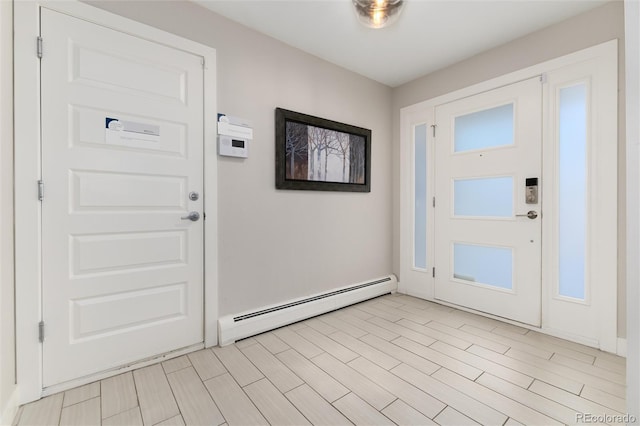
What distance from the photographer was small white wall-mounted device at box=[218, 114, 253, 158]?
2193 mm

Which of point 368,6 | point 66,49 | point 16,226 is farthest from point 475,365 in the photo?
point 66,49

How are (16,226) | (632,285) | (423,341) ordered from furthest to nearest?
(423,341), (16,226), (632,285)

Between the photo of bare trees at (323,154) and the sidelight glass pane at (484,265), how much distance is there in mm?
1366

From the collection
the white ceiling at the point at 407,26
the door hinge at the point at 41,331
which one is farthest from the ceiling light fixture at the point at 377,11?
the door hinge at the point at 41,331

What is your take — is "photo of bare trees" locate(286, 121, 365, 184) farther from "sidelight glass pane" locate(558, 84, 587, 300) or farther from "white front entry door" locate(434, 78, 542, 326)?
"sidelight glass pane" locate(558, 84, 587, 300)

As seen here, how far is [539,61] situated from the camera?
2.41 m

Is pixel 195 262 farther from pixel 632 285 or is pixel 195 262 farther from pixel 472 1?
pixel 472 1

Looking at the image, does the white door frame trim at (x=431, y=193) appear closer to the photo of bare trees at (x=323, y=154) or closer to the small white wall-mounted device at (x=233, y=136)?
the photo of bare trees at (x=323, y=154)

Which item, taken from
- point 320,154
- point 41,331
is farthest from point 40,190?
point 320,154

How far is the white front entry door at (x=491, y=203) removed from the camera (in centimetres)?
248

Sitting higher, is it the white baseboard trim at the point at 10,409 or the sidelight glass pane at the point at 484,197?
the sidelight glass pane at the point at 484,197

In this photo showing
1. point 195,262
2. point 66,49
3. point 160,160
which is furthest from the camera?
point 195,262

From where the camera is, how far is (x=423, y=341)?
7.40ft

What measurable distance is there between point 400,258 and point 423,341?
138 cm
